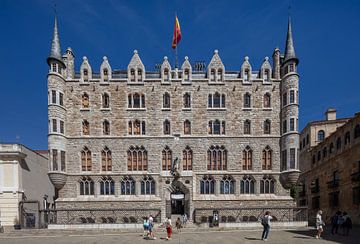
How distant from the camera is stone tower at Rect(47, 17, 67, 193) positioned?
2720cm

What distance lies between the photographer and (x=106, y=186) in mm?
28594

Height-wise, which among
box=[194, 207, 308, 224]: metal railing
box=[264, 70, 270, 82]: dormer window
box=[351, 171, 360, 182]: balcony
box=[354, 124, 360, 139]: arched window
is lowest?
box=[194, 207, 308, 224]: metal railing

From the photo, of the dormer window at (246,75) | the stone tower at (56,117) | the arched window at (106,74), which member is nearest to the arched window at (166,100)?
the arched window at (106,74)

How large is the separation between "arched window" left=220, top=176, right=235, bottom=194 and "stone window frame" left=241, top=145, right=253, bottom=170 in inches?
96.3

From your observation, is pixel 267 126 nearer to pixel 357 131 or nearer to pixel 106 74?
pixel 357 131

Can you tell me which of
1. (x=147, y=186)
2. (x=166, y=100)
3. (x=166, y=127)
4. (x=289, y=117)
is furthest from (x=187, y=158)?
(x=289, y=117)

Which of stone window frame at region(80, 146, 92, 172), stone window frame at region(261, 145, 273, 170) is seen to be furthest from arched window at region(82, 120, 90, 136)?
stone window frame at region(261, 145, 273, 170)

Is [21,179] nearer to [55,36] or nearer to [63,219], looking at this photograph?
[63,219]

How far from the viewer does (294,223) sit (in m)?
24.6

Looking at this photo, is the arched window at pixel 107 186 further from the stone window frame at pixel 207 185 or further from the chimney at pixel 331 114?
the chimney at pixel 331 114

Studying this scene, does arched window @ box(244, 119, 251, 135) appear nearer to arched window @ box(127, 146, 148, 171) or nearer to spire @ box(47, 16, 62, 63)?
arched window @ box(127, 146, 148, 171)

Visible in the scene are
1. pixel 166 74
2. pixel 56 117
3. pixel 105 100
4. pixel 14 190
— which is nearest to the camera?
pixel 14 190

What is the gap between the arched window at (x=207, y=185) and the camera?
28938 millimetres

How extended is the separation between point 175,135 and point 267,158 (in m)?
12.9
